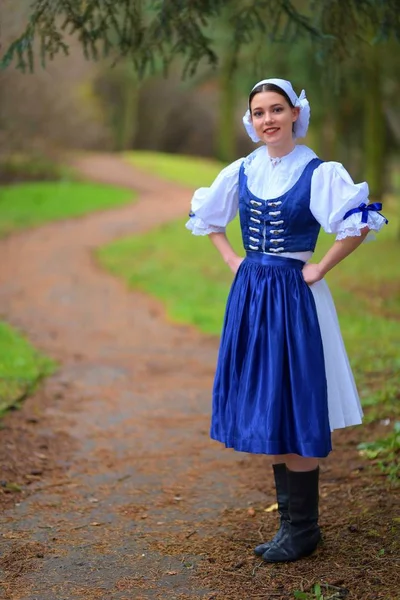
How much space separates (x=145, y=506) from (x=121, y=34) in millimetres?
2752

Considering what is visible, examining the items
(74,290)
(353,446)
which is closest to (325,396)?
(353,446)

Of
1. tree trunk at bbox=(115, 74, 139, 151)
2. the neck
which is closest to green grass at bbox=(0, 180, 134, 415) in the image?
the neck

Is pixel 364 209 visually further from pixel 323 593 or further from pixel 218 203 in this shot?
pixel 323 593

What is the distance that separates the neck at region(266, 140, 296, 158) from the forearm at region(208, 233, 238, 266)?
487 mm

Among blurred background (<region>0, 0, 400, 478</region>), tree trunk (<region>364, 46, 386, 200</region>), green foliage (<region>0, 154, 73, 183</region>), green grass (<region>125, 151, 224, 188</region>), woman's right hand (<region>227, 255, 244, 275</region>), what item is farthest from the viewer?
green grass (<region>125, 151, 224, 188</region>)

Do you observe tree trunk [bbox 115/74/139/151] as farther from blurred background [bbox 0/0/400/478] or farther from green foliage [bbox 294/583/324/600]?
green foliage [bbox 294/583/324/600]

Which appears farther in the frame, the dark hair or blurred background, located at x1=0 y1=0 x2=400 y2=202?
blurred background, located at x1=0 y1=0 x2=400 y2=202

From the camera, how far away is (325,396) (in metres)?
3.63

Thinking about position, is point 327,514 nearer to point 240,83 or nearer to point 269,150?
point 269,150

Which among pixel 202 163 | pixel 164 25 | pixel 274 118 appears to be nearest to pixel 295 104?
pixel 274 118

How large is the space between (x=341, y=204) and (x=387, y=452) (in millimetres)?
2218

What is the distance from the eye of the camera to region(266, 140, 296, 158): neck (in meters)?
3.75

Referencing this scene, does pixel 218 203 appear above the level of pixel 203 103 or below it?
below

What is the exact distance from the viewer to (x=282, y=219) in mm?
3691
